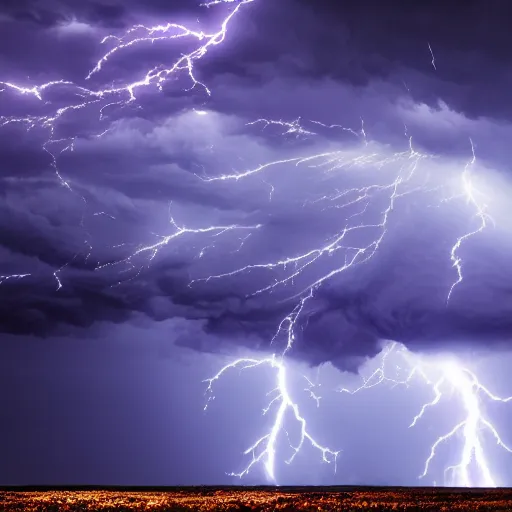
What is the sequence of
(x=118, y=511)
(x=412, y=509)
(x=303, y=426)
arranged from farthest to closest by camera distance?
1. (x=303, y=426)
2. (x=412, y=509)
3. (x=118, y=511)

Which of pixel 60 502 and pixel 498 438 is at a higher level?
pixel 498 438

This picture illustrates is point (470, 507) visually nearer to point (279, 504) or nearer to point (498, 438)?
point (279, 504)

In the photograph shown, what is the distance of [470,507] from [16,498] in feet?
60.2

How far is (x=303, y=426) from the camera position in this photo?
41.8 meters

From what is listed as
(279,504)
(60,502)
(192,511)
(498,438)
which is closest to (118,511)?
(192,511)

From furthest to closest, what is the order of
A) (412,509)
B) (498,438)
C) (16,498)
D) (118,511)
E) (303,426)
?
(498,438) → (303,426) → (16,498) → (412,509) → (118,511)

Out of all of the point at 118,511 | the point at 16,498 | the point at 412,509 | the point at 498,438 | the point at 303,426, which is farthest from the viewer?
the point at 498,438

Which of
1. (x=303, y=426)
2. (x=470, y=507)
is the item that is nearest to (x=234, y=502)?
(x=470, y=507)

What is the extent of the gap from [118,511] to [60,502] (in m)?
4.46

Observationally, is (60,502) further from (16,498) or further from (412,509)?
(412,509)

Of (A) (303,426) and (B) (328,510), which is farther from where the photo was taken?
(A) (303,426)

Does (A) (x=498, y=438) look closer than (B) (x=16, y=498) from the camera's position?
No

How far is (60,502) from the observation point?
30641 millimetres

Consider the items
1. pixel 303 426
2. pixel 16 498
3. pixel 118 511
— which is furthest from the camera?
pixel 303 426
